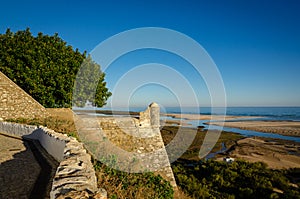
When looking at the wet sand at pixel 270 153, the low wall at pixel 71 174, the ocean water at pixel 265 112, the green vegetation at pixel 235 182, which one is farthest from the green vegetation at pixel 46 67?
the ocean water at pixel 265 112

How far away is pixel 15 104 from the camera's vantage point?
13.8 m

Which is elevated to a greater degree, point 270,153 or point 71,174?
point 71,174

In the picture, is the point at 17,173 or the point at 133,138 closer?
the point at 17,173

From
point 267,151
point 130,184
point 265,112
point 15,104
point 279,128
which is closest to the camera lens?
point 130,184

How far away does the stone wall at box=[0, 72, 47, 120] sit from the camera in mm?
13422

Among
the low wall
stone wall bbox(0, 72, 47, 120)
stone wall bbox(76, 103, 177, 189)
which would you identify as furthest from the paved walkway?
stone wall bbox(0, 72, 47, 120)

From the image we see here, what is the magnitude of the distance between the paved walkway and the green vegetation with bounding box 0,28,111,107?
40.8 feet

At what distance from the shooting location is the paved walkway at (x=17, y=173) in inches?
154

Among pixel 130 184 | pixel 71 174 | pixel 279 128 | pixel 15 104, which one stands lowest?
pixel 279 128

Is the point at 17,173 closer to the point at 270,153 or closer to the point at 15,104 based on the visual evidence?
the point at 15,104

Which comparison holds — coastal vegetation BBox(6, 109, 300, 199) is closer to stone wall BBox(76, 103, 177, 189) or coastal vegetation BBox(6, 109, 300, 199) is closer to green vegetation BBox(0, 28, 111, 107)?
stone wall BBox(76, 103, 177, 189)

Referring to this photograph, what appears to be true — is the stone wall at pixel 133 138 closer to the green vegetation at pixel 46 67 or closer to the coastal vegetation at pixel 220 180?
the coastal vegetation at pixel 220 180

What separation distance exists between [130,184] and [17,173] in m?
3.46

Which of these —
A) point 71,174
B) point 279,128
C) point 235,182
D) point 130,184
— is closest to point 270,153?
point 235,182
